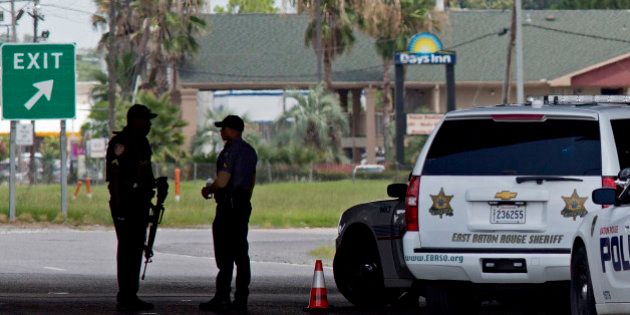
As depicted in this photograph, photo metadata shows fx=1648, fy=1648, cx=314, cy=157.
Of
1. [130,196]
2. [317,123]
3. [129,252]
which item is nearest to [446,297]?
[129,252]

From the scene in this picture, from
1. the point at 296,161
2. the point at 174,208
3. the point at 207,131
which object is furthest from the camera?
the point at 207,131

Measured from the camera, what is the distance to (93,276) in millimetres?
21328

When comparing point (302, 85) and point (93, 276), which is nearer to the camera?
point (93, 276)

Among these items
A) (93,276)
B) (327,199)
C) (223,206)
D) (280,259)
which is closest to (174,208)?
(327,199)

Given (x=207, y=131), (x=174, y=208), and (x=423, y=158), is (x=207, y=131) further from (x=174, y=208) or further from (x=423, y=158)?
(x=423, y=158)

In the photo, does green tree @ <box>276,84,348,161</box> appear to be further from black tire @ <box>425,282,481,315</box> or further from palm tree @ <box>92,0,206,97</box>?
black tire @ <box>425,282,481,315</box>

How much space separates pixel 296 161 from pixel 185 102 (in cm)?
848

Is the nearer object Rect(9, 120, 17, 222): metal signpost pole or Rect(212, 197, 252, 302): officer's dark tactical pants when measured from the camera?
Rect(212, 197, 252, 302): officer's dark tactical pants

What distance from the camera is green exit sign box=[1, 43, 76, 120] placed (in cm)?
3534

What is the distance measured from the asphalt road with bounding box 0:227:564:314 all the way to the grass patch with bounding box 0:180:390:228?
2.61 metres

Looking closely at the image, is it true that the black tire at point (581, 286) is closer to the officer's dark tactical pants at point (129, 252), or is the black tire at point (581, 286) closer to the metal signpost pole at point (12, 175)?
the officer's dark tactical pants at point (129, 252)

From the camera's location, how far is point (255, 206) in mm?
47750

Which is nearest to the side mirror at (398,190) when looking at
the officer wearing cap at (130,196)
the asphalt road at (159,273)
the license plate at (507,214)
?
the license plate at (507,214)

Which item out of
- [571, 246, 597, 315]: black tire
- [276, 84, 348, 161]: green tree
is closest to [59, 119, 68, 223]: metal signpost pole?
[571, 246, 597, 315]: black tire
